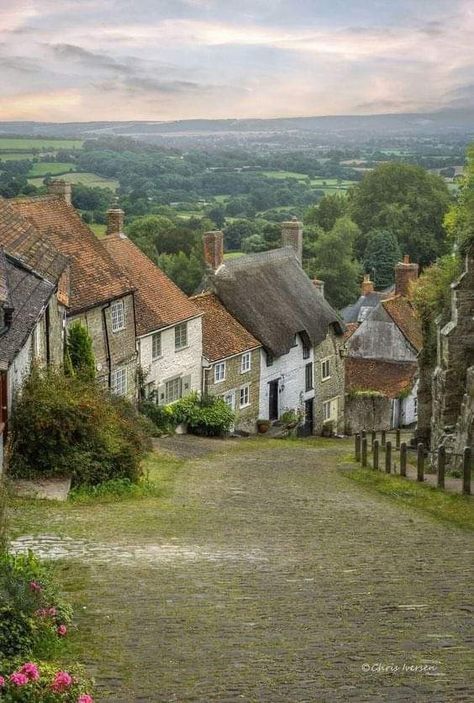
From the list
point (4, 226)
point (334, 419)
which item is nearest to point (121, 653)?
point (4, 226)

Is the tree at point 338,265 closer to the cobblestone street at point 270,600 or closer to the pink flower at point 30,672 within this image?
the cobblestone street at point 270,600

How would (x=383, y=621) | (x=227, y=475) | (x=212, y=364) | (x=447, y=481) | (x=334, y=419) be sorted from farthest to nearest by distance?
(x=334, y=419) < (x=212, y=364) < (x=227, y=475) < (x=447, y=481) < (x=383, y=621)

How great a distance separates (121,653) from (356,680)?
2353 mm

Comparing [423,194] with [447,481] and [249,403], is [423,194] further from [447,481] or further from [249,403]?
[447,481]

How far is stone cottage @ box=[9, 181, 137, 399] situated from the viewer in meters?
32.5

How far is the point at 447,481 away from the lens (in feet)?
78.1

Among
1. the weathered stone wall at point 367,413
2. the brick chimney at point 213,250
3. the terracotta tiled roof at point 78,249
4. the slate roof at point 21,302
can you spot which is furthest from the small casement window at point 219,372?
the slate roof at point 21,302

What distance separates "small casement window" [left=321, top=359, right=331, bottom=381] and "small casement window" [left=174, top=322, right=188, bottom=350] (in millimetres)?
10305

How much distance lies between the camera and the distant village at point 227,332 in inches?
1049

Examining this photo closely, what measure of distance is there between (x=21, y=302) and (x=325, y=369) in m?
27.9

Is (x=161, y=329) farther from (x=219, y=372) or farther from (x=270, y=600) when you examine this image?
(x=270, y=600)

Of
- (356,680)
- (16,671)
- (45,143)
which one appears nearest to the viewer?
(16,671)

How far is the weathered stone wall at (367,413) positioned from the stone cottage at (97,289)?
1691cm

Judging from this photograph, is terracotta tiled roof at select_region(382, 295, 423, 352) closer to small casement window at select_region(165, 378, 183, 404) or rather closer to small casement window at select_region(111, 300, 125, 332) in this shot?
small casement window at select_region(165, 378, 183, 404)
